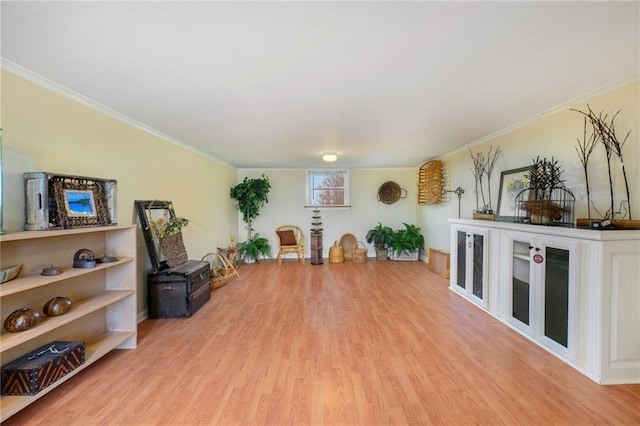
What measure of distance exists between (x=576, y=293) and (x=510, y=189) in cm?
163

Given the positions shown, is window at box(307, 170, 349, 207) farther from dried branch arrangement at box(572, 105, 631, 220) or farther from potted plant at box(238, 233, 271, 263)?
dried branch arrangement at box(572, 105, 631, 220)

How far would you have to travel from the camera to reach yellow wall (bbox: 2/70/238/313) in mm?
1859

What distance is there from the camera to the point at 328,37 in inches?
59.8

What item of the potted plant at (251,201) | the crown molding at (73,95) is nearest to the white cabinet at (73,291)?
the crown molding at (73,95)

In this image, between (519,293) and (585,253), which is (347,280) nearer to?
(519,293)

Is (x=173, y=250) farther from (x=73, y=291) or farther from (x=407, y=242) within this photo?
(x=407, y=242)

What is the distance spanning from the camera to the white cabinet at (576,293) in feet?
6.42

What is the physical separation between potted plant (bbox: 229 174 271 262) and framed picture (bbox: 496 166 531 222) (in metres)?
4.39

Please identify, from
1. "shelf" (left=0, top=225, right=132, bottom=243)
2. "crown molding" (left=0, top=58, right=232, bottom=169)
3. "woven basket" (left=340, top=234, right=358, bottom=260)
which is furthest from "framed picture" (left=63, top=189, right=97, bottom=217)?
"woven basket" (left=340, top=234, right=358, bottom=260)

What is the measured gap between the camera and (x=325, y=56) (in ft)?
5.59

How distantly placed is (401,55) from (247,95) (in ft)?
4.12

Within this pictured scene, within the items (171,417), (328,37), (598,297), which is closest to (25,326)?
(171,417)

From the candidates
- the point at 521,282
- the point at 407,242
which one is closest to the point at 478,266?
the point at 521,282

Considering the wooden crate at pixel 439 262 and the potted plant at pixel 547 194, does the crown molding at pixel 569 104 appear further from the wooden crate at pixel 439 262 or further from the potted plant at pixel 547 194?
the wooden crate at pixel 439 262
